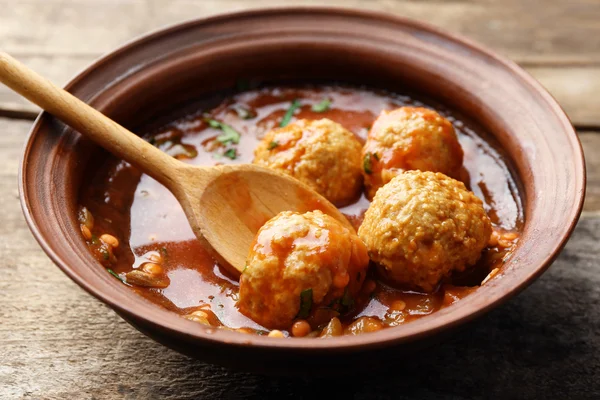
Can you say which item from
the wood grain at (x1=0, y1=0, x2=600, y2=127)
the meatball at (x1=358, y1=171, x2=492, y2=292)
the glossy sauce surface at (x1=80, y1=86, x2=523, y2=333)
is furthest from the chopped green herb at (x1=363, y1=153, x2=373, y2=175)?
the wood grain at (x1=0, y1=0, x2=600, y2=127)

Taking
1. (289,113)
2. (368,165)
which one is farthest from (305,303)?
(289,113)

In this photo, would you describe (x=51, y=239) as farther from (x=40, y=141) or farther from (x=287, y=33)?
(x=287, y=33)

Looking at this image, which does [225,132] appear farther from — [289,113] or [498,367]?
[498,367]

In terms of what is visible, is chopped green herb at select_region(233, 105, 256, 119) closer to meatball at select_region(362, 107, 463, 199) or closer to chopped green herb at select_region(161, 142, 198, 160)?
chopped green herb at select_region(161, 142, 198, 160)

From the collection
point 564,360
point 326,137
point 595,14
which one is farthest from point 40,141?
point 595,14

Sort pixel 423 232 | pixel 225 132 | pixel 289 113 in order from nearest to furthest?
pixel 423 232 < pixel 225 132 < pixel 289 113
